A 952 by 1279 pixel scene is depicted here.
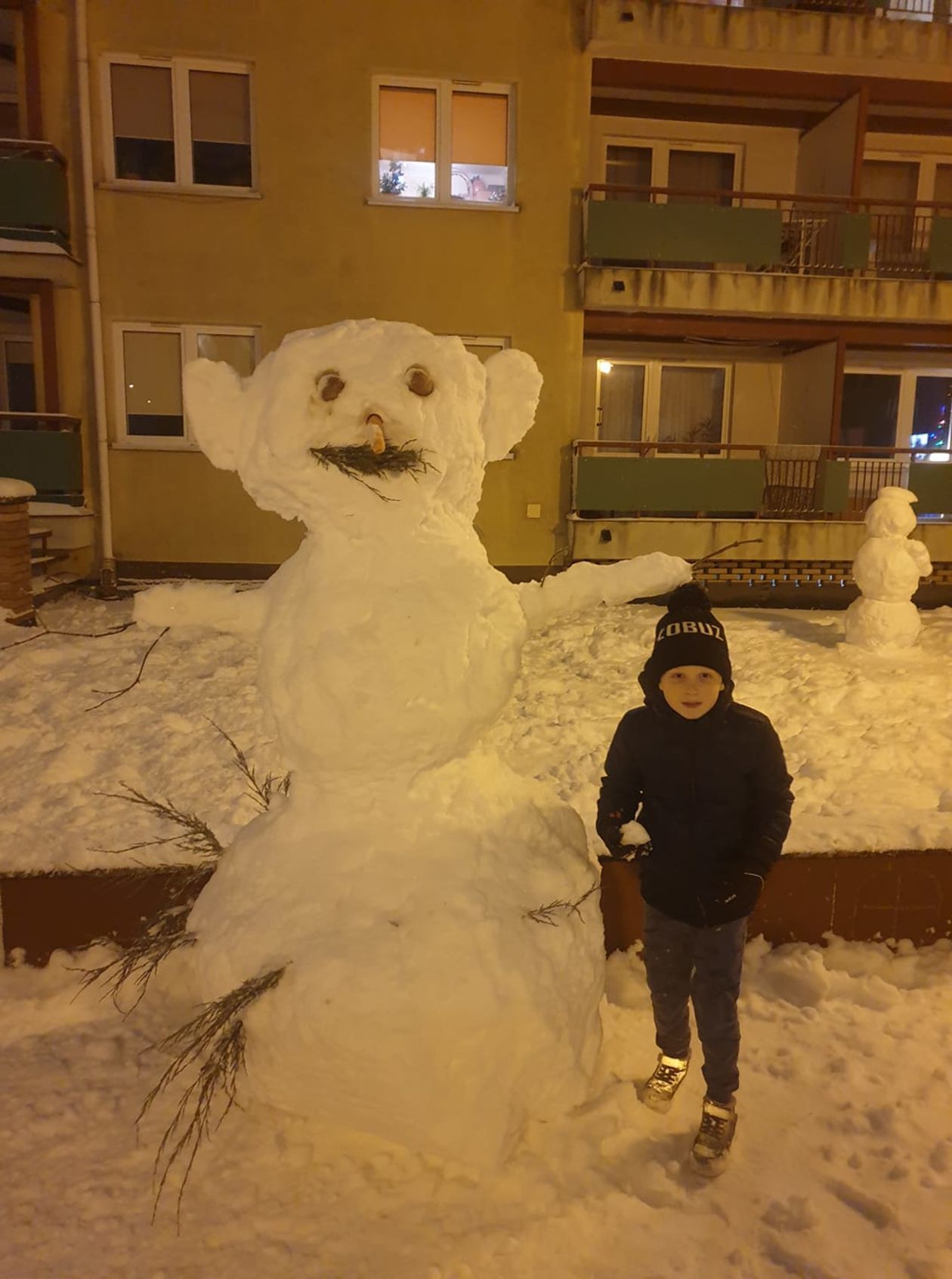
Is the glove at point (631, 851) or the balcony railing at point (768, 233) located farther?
the balcony railing at point (768, 233)

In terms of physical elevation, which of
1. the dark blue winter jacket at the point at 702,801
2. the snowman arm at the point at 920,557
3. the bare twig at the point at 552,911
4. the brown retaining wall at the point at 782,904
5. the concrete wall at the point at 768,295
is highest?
the concrete wall at the point at 768,295

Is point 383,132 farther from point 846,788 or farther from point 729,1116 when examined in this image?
point 729,1116

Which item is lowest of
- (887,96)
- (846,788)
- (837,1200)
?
(837,1200)

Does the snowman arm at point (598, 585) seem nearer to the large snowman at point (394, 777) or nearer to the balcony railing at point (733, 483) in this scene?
the large snowman at point (394, 777)

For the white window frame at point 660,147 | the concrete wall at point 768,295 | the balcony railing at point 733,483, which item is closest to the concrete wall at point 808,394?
the balcony railing at point 733,483

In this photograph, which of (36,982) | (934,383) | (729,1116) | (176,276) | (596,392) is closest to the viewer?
(729,1116)

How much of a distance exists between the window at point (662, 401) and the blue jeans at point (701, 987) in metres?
10.8

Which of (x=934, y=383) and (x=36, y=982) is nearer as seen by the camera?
(x=36, y=982)

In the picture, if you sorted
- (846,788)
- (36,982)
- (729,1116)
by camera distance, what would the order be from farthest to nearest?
(846,788), (36,982), (729,1116)

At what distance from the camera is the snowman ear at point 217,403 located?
8.25ft

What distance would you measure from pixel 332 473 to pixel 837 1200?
2.44m

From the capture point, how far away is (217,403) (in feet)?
8.27

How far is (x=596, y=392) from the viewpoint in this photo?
12.4 metres

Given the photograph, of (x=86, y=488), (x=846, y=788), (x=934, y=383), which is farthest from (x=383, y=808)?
(x=934, y=383)
